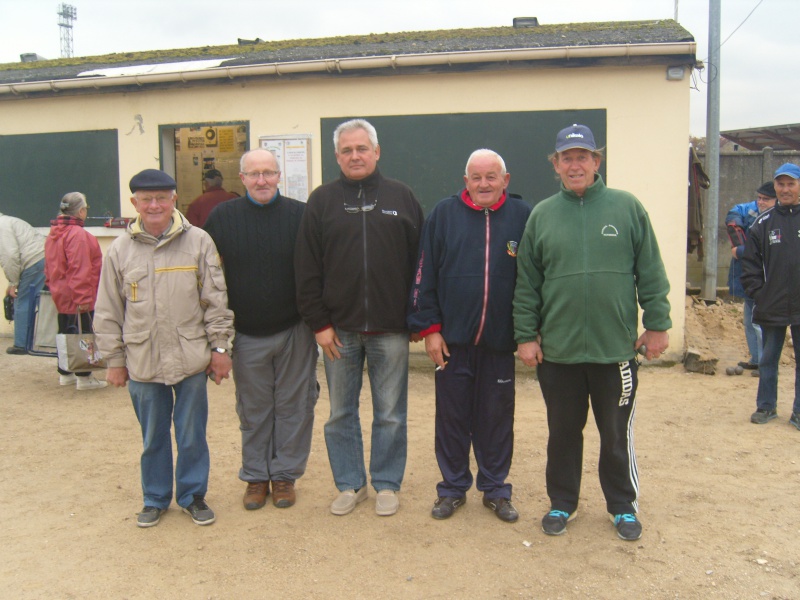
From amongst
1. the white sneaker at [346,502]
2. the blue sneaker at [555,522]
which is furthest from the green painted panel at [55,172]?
the blue sneaker at [555,522]

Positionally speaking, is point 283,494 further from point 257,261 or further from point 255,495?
point 257,261

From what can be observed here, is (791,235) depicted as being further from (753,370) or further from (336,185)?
(336,185)

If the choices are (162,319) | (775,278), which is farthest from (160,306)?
(775,278)

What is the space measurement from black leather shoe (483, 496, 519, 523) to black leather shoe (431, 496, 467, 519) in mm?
170

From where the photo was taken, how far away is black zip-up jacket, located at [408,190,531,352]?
12.3 feet

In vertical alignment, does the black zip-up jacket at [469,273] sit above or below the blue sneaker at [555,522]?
above

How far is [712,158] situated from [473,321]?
753 centimetres

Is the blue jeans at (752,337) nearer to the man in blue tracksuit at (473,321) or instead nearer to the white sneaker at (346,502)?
the man in blue tracksuit at (473,321)

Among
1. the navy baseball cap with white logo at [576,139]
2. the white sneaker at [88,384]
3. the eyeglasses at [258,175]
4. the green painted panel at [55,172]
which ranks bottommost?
the white sneaker at [88,384]

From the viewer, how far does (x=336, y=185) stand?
3920 millimetres

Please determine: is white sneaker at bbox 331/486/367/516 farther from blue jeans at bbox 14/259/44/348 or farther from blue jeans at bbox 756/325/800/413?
blue jeans at bbox 14/259/44/348

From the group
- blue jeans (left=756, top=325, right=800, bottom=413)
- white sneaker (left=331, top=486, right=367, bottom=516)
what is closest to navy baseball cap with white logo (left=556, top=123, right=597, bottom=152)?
white sneaker (left=331, top=486, right=367, bottom=516)

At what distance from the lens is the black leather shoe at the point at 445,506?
154 inches

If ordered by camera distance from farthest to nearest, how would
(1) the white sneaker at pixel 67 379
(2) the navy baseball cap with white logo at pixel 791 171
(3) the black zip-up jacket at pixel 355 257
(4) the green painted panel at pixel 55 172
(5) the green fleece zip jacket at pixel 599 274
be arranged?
(4) the green painted panel at pixel 55 172 < (1) the white sneaker at pixel 67 379 < (2) the navy baseball cap with white logo at pixel 791 171 < (3) the black zip-up jacket at pixel 355 257 < (5) the green fleece zip jacket at pixel 599 274
